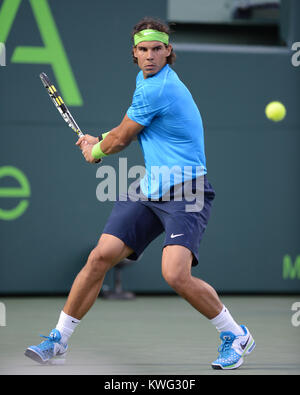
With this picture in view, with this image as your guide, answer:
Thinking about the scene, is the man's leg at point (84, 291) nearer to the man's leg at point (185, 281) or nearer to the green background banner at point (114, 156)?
the man's leg at point (185, 281)

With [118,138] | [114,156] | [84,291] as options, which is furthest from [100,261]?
[114,156]

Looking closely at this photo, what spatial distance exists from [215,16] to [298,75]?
50.4 inches

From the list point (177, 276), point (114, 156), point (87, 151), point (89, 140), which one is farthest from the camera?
point (114, 156)

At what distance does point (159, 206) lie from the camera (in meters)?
4.48

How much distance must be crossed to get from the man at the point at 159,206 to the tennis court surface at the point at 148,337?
7.7 inches

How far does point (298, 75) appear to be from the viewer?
8391mm

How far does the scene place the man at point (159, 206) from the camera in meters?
4.33

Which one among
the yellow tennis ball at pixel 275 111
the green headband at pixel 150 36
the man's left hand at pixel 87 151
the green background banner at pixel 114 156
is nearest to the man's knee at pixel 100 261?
the man's left hand at pixel 87 151

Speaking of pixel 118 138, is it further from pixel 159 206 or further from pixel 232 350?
pixel 232 350

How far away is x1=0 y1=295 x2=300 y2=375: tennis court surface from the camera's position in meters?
4.41

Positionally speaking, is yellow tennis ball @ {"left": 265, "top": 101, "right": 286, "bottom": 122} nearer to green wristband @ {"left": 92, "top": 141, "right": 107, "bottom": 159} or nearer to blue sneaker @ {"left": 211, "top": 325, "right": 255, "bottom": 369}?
green wristband @ {"left": 92, "top": 141, "right": 107, "bottom": 159}

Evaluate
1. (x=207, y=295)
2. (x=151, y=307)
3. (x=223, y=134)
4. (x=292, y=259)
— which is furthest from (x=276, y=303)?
Result: (x=207, y=295)

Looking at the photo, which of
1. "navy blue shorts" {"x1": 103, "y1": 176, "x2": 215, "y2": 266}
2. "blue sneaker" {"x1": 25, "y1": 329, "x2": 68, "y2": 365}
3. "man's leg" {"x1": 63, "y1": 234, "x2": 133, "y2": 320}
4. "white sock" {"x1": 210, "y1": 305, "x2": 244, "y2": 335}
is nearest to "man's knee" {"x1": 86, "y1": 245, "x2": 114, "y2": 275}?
"man's leg" {"x1": 63, "y1": 234, "x2": 133, "y2": 320}

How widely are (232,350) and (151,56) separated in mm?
1671
